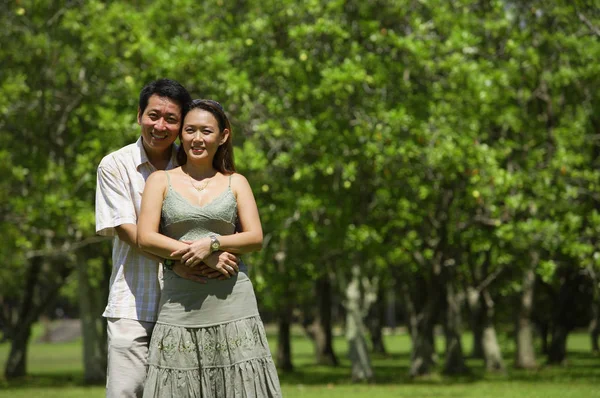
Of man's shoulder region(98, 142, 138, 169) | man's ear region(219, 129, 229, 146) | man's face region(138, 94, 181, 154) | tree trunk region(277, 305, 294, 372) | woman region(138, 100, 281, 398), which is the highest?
man's face region(138, 94, 181, 154)

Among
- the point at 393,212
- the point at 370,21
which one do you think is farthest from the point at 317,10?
the point at 393,212

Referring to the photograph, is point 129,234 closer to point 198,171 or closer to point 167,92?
point 198,171

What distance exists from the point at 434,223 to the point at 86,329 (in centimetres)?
927

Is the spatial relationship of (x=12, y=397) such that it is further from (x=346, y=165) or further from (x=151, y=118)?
(x=151, y=118)

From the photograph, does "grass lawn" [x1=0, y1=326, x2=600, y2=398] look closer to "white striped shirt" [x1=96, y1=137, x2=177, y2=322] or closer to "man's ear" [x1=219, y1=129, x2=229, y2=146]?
"white striped shirt" [x1=96, y1=137, x2=177, y2=322]

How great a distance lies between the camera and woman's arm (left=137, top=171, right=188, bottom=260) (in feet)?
17.4

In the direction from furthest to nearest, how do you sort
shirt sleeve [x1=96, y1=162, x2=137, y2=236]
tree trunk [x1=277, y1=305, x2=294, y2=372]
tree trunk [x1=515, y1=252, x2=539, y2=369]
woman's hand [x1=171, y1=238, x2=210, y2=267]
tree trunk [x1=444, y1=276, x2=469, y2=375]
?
tree trunk [x1=277, y1=305, x2=294, y2=372] < tree trunk [x1=515, y1=252, x2=539, y2=369] < tree trunk [x1=444, y1=276, x2=469, y2=375] < shirt sleeve [x1=96, y1=162, x2=137, y2=236] < woman's hand [x1=171, y1=238, x2=210, y2=267]

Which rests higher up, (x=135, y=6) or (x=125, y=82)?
(x=135, y=6)

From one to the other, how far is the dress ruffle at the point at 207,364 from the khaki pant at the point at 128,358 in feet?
0.66

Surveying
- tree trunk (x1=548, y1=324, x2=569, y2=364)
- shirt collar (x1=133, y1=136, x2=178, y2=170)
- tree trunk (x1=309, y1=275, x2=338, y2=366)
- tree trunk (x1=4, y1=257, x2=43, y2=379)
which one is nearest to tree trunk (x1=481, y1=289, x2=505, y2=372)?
tree trunk (x1=548, y1=324, x2=569, y2=364)

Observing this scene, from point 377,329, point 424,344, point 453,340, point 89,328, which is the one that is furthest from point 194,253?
point 377,329

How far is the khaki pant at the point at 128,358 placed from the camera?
5.53 metres

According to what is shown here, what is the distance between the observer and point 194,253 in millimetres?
5230

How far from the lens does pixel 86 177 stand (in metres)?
22.1
